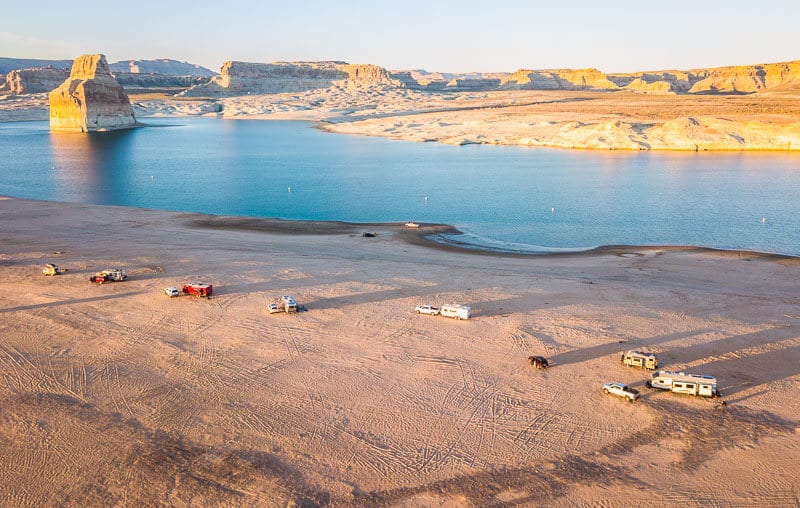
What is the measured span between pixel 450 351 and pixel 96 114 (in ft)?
399

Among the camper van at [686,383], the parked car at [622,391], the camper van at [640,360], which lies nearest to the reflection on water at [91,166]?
the camper van at [640,360]

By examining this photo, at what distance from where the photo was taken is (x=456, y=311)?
76.1 ft

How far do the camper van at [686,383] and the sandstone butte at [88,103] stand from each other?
122 m

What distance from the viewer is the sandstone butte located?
116125 mm

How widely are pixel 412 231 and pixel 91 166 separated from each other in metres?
53.0

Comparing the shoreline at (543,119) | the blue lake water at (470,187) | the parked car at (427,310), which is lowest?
the parked car at (427,310)

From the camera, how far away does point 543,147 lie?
10081cm

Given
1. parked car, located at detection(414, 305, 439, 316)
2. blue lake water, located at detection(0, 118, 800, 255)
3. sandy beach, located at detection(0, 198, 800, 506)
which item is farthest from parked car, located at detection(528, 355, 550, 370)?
blue lake water, located at detection(0, 118, 800, 255)

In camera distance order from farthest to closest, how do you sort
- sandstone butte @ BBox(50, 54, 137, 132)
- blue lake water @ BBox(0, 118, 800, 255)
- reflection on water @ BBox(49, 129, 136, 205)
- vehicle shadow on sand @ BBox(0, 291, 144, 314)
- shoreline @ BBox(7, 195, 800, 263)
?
sandstone butte @ BBox(50, 54, 137, 132), reflection on water @ BBox(49, 129, 136, 205), blue lake water @ BBox(0, 118, 800, 255), shoreline @ BBox(7, 195, 800, 263), vehicle shadow on sand @ BBox(0, 291, 144, 314)

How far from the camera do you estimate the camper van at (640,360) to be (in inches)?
750

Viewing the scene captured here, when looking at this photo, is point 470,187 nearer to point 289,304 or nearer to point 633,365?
point 289,304

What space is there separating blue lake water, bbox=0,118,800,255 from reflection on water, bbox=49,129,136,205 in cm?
21

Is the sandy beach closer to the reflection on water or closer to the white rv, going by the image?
the white rv

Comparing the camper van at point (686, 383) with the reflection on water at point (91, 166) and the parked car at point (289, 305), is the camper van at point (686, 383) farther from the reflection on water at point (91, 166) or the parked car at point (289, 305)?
the reflection on water at point (91, 166)
